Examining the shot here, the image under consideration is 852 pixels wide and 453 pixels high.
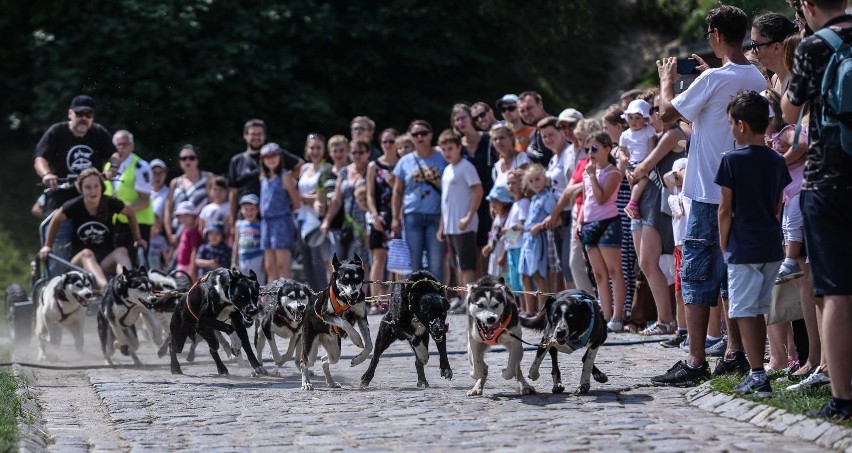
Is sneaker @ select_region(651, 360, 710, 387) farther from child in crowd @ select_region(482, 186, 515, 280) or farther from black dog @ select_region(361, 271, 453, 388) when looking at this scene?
child in crowd @ select_region(482, 186, 515, 280)

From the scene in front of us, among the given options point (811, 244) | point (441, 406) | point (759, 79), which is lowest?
point (441, 406)

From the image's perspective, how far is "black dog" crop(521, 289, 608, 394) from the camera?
380 inches

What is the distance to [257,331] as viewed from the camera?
1294 cm

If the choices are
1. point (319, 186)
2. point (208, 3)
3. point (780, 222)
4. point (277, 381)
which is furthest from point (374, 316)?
point (208, 3)

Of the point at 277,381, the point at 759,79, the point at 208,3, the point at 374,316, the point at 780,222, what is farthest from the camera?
the point at 208,3

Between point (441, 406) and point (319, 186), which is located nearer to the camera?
point (441, 406)

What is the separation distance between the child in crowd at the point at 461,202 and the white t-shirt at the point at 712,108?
21.2 feet

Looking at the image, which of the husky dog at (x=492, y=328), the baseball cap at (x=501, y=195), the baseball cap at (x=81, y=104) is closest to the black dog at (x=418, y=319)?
the husky dog at (x=492, y=328)

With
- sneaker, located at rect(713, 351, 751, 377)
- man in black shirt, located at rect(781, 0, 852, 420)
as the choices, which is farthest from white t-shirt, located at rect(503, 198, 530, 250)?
man in black shirt, located at rect(781, 0, 852, 420)

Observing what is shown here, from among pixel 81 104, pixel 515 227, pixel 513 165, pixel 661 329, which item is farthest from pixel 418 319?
pixel 81 104

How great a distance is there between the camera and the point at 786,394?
8.58 meters

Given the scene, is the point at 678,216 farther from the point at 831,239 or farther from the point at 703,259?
the point at 831,239

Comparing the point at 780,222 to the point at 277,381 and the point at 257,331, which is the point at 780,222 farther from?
the point at 257,331

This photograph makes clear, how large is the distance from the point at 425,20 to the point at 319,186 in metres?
9.13
